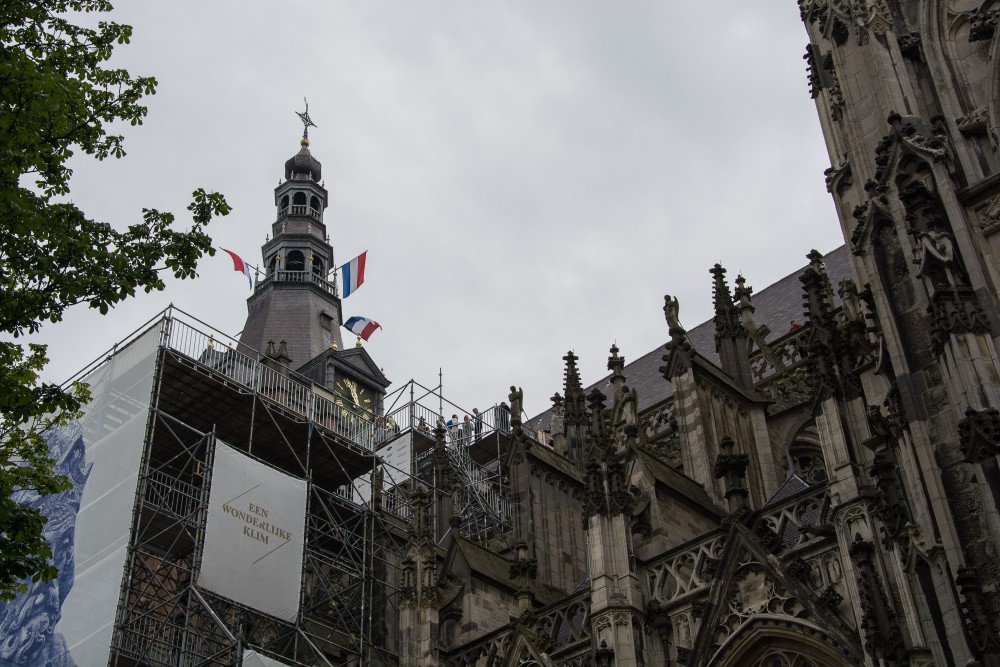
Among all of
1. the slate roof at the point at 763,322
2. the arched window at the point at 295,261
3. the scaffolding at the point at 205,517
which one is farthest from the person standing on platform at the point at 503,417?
the arched window at the point at 295,261

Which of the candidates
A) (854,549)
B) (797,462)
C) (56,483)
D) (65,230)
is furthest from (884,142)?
(797,462)

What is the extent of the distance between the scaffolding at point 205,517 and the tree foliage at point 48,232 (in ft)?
28.4

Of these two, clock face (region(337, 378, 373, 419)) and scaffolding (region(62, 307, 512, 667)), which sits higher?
clock face (region(337, 378, 373, 419))

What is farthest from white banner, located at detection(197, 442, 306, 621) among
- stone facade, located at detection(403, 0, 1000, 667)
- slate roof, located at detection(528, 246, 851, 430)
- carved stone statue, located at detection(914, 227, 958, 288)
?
carved stone statue, located at detection(914, 227, 958, 288)

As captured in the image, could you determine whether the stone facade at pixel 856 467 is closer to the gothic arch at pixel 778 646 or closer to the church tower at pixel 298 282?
the gothic arch at pixel 778 646

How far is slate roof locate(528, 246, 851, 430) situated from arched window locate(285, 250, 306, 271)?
77.7ft

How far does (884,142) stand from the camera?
37.9 feet

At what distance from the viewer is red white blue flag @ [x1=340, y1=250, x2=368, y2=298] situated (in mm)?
49188

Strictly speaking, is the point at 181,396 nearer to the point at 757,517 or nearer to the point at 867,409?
the point at 757,517

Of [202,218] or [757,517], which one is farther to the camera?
[757,517]

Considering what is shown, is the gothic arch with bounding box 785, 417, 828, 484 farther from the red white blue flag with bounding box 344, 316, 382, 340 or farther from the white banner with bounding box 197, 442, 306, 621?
the red white blue flag with bounding box 344, 316, 382, 340

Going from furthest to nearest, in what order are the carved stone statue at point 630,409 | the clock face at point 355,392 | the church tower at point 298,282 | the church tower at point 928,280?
the church tower at point 298,282, the clock face at point 355,392, the carved stone statue at point 630,409, the church tower at point 928,280

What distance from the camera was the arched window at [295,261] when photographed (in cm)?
5353

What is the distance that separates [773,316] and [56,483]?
64.7 ft
